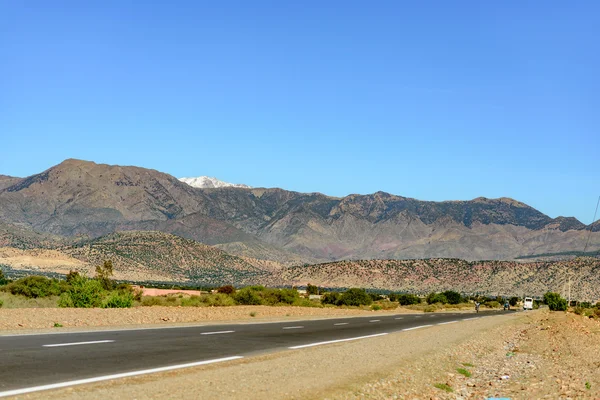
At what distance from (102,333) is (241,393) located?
32.3 ft

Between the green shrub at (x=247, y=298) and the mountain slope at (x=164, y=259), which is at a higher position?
the mountain slope at (x=164, y=259)

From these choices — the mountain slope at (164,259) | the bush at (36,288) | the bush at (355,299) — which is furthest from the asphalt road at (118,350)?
the mountain slope at (164,259)

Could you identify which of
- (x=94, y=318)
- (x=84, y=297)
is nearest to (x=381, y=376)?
(x=94, y=318)

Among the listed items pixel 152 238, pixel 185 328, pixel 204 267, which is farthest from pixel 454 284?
pixel 185 328

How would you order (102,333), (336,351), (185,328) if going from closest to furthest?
(336,351), (102,333), (185,328)

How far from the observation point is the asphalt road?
36.8 ft

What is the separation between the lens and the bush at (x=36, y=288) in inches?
1790

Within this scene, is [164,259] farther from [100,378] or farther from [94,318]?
[100,378]

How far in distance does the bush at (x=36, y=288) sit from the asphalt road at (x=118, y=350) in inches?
1051

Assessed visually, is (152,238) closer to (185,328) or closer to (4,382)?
(185,328)

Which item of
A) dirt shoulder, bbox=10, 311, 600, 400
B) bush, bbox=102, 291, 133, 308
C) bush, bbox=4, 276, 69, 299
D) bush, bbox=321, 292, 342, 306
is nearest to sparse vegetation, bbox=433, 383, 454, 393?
dirt shoulder, bbox=10, 311, 600, 400

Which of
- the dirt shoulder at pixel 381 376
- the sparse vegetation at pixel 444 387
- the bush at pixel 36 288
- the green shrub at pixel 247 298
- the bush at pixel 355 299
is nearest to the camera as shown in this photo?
the dirt shoulder at pixel 381 376

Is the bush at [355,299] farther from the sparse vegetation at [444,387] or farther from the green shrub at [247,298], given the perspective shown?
the sparse vegetation at [444,387]

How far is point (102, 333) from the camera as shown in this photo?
63.5ft
